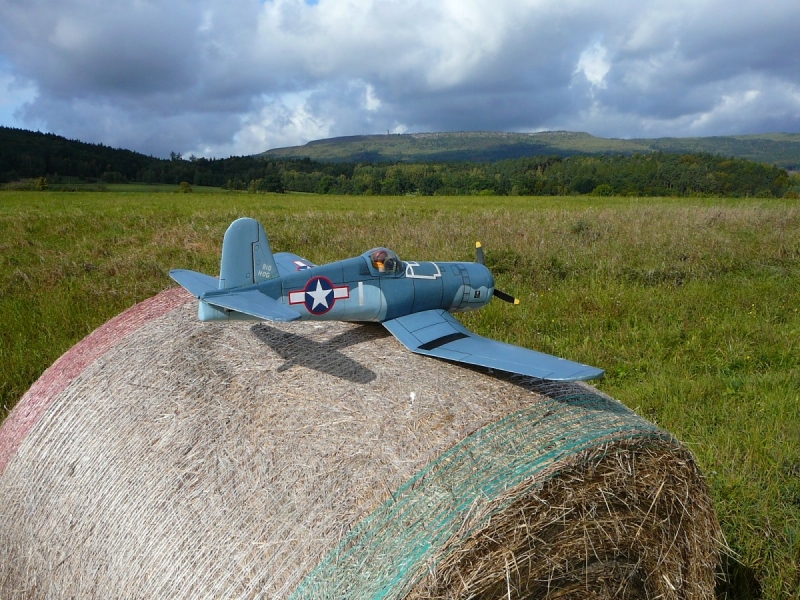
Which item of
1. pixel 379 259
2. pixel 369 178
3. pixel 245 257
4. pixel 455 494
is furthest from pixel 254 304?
pixel 369 178

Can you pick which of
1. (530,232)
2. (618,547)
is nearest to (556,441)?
(618,547)

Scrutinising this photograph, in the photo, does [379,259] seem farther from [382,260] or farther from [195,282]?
[195,282]

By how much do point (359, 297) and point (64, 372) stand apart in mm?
2234

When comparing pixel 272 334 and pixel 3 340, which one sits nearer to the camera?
pixel 272 334

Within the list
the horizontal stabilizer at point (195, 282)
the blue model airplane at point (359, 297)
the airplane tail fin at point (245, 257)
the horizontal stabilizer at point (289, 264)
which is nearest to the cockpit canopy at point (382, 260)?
the blue model airplane at point (359, 297)

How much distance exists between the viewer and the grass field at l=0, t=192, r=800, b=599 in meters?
4.39

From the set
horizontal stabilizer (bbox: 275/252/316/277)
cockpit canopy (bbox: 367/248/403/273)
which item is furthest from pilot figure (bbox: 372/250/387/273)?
horizontal stabilizer (bbox: 275/252/316/277)

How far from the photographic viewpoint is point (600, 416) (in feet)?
9.68

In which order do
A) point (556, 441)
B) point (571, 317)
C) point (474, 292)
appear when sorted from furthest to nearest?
point (571, 317), point (474, 292), point (556, 441)

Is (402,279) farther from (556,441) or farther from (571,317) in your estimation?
(571,317)

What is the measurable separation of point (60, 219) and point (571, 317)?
17.1m

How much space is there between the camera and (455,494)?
2.42m

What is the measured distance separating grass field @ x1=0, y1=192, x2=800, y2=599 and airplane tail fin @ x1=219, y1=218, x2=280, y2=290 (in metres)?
3.67

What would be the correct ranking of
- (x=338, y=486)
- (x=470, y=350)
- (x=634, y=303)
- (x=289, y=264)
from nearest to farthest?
(x=338, y=486) → (x=470, y=350) → (x=289, y=264) → (x=634, y=303)
